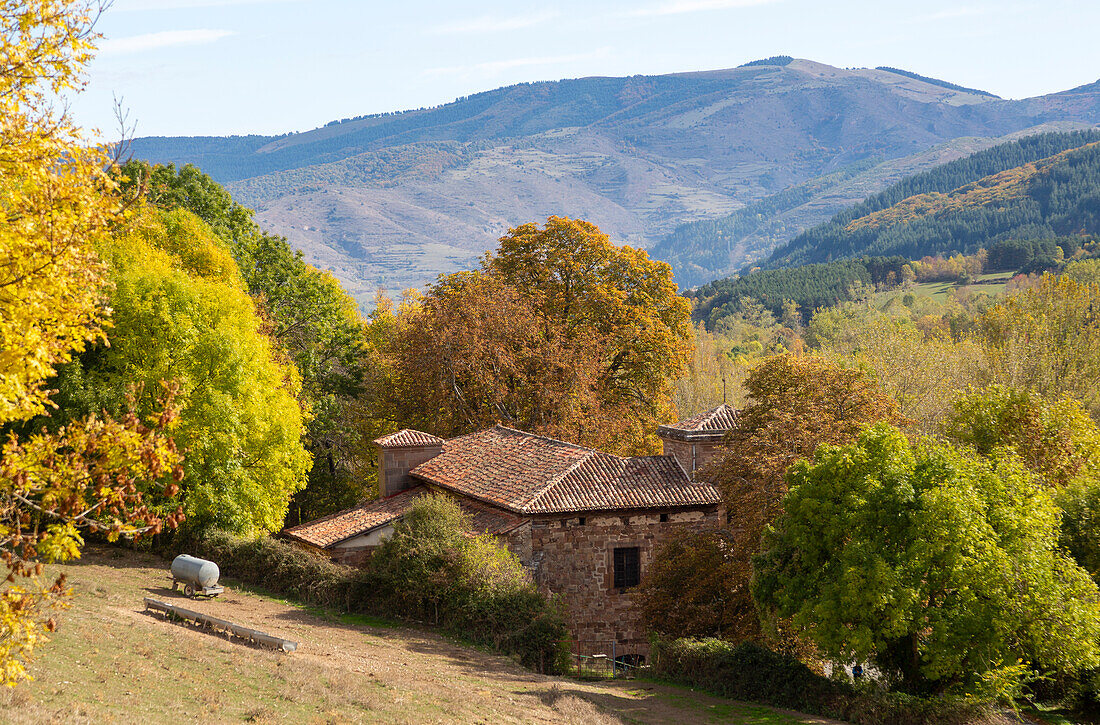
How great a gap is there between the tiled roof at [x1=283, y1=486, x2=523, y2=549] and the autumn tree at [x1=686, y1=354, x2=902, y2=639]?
694cm

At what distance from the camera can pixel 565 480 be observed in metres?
30.5

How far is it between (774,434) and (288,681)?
51.3ft

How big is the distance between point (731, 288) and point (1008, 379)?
106 meters

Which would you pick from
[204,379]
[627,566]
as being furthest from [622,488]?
[204,379]

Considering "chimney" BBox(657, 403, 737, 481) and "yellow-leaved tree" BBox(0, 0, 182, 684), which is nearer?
"yellow-leaved tree" BBox(0, 0, 182, 684)

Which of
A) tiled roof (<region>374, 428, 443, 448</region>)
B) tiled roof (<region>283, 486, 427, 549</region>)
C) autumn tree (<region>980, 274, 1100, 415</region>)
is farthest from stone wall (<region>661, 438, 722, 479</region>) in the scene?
autumn tree (<region>980, 274, 1100, 415</region>)

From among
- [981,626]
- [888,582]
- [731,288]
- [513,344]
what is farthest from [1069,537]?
[731,288]

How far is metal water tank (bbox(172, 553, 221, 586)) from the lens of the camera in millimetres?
25312

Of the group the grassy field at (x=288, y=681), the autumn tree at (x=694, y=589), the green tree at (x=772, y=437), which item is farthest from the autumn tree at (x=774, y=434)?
the grassy field at (x=288, y=681)

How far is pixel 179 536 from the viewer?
106 feet

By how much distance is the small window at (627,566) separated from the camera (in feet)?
99.1

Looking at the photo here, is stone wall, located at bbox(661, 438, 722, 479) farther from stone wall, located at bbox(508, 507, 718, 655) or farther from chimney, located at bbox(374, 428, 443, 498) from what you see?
chimney, located at bbox(374, 428, 443, 498)

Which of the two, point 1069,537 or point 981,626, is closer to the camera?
point 981,626

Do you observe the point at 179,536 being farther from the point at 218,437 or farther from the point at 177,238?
the point at 177,238
